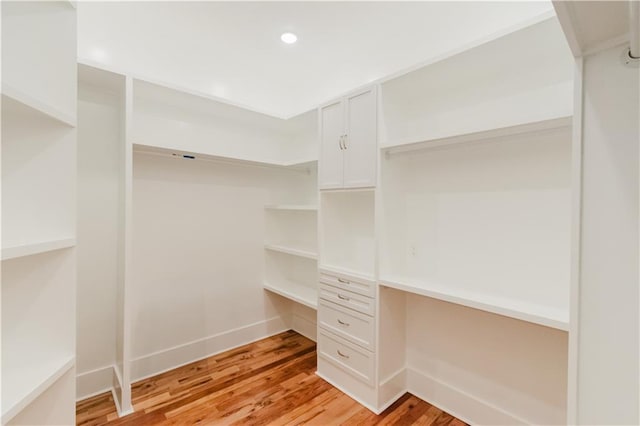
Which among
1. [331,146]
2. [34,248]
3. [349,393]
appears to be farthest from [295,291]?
[34,248]

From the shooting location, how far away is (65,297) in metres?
1.10

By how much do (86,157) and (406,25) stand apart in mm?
2659

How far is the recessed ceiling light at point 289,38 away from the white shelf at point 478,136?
4.58 ft

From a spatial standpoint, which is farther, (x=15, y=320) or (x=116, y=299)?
(x=116, y=299)

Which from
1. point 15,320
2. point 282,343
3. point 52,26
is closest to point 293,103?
point 52,26

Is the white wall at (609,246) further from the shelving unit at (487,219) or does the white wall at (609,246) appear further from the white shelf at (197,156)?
the white shelf at (197,156)

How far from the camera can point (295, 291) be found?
3.03m

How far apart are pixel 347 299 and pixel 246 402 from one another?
3.44ft

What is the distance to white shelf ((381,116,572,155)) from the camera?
4.71 feet

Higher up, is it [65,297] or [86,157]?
[86,157]

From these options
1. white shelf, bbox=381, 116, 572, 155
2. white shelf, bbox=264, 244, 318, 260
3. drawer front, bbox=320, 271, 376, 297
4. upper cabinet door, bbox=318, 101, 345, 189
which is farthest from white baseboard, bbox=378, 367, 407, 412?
white shelf, bbox=381, 116, 572, 155

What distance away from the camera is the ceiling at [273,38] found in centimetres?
211

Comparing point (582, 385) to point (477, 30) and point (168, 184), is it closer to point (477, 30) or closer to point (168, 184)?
point (477, 30)

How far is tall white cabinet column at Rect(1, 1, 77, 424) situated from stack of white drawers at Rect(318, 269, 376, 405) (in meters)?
1.62
